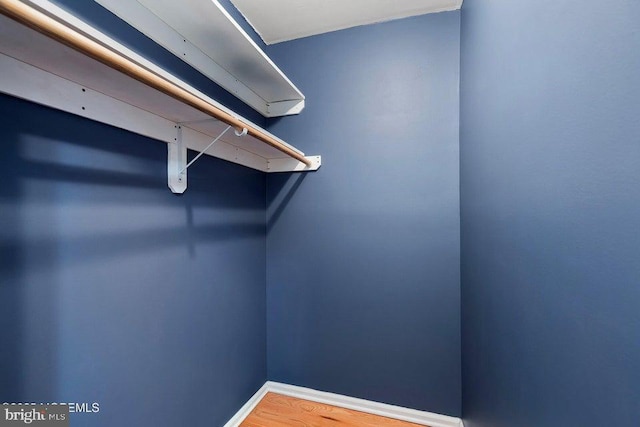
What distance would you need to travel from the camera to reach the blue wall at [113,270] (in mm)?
584

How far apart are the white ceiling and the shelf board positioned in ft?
1.21

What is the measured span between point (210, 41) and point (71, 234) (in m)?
0.81

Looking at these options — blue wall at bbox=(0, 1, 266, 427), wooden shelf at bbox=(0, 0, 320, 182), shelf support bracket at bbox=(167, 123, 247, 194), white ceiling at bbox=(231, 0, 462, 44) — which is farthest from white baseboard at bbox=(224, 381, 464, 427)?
white ceiling at bbox=(231, 0, 462, 44)

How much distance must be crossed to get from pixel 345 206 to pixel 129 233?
39.2 inches

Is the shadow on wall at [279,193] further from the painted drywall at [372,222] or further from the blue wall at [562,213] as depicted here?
the blue wall at [562,213]

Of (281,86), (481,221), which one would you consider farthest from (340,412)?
(281,86)

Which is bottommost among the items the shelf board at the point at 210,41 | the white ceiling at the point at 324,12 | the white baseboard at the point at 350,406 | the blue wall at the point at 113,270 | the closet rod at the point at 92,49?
the white baseboard at the point at 350,406

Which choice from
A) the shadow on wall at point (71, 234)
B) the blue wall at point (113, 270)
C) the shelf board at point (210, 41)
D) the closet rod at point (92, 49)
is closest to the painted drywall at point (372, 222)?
the shelf board at point (210, 41)

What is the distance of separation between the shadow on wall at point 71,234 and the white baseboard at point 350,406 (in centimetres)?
52

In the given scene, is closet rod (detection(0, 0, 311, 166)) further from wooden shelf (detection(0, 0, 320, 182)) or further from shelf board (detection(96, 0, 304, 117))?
shelf board (detection(96, 0, 304, 117))

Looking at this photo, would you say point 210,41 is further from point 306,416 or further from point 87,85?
point 306,416

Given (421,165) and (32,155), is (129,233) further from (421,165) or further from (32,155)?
(421,165)

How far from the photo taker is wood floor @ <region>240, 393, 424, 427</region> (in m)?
1.32

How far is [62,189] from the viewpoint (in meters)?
0.65
